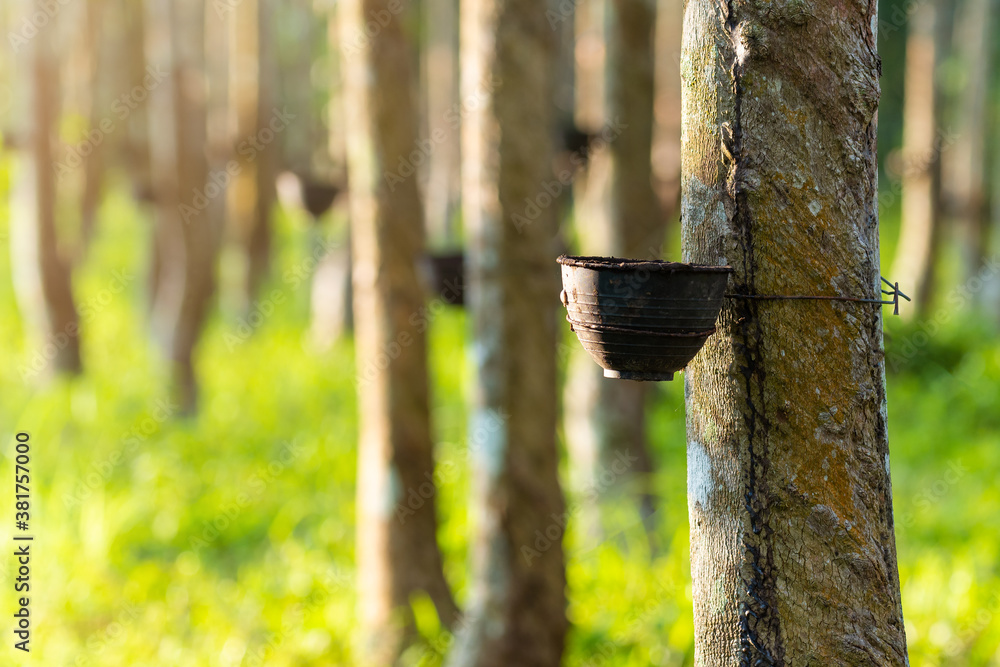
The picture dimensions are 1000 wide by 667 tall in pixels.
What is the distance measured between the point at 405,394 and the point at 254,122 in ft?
23.0

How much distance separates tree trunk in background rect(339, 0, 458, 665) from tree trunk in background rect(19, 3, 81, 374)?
16.5 feet

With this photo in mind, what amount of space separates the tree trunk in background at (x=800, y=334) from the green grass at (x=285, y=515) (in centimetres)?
226

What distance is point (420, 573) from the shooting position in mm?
4656

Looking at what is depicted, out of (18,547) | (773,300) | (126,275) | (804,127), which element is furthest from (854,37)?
(126,275)

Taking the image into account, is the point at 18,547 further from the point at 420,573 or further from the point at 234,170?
the point at 234,170

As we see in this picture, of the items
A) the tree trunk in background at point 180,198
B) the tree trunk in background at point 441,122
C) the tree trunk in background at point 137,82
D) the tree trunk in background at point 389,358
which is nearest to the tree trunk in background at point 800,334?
the tree trunk in background at point 389,358

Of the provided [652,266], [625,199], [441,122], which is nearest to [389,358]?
[625,199]

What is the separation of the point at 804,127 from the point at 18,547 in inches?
211

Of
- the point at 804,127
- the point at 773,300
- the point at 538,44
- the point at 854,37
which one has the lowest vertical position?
the point at 773,300

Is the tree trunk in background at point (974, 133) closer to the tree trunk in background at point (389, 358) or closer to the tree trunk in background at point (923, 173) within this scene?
the tree trunk in background at point (923, 173)

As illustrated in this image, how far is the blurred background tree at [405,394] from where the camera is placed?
3.83 meters

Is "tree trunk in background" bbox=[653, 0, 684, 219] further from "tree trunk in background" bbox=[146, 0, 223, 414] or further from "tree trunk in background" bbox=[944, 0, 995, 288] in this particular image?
"tree trunk in background" bbox=[146, 0, 223, 414]

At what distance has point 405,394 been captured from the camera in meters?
4.71

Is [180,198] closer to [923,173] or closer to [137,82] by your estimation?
[137,82]
